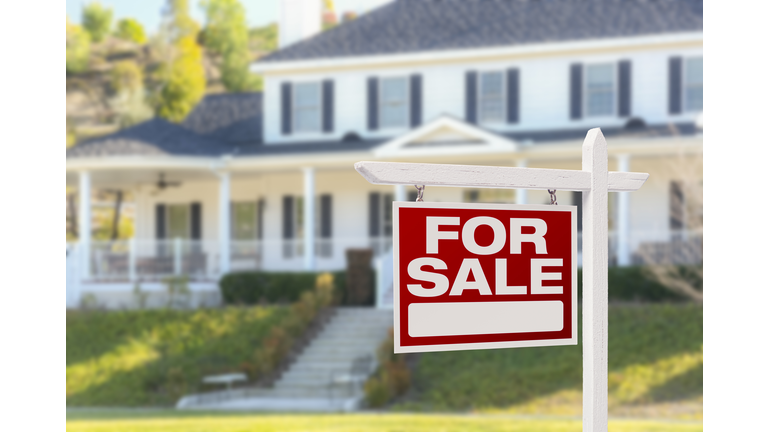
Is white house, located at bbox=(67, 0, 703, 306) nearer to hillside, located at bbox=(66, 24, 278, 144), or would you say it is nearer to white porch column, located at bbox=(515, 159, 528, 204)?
white porch column, located at bbox=(515, 159, 528, 204)

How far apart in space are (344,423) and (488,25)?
561 inches

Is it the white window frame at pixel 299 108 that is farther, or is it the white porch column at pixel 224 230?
the white window frame at pixel 299 108

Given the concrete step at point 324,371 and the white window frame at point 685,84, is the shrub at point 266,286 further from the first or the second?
the white window frame at point 685,84

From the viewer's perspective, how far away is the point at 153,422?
1333 centimetres

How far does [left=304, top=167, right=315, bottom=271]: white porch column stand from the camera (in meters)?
22.5

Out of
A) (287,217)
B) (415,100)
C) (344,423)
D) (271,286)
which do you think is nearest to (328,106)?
(415,100)

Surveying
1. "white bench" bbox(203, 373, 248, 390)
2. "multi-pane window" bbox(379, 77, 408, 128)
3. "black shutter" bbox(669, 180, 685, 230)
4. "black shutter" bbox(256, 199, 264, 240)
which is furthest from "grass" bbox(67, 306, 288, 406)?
"black shutter" bbox(669, 180, 685, 230)

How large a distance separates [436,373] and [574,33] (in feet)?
33.7

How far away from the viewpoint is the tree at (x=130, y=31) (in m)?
84.7

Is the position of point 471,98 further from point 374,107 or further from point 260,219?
point 260,219

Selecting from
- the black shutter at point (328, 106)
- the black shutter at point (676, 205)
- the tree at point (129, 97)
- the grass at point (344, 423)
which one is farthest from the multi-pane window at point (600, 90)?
the tree at point (129, 97)

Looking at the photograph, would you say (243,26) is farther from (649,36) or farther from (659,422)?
(659,422)

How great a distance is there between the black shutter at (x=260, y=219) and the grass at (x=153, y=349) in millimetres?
5792

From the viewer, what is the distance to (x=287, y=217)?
25.5 metres
